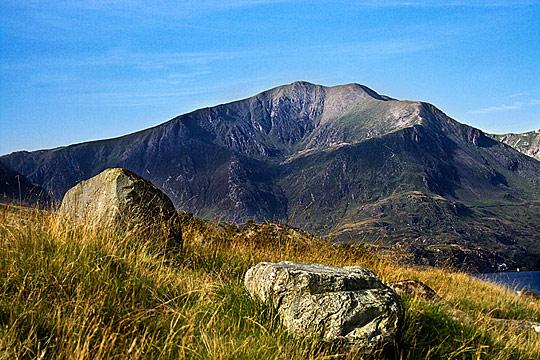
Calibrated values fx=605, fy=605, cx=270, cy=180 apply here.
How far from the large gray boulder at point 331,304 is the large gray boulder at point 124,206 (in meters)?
3.52

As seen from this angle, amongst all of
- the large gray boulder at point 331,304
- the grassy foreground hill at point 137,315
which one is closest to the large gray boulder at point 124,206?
the grassy foreground hill at point 137,315

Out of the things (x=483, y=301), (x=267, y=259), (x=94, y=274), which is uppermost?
(x=94, y=274)

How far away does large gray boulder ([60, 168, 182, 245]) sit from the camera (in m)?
10.8

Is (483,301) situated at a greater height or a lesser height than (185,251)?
lesser

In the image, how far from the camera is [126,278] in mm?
7426

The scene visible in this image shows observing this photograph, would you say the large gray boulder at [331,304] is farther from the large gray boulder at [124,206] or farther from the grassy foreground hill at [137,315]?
the large gray boulder at [124,206]

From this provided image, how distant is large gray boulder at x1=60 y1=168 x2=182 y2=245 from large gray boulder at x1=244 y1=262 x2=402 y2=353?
3521 mm

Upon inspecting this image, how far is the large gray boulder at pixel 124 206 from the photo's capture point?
10.8 metres

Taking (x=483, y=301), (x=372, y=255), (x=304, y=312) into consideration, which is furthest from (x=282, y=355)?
(x=372, y=255)

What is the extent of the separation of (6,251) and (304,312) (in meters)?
3.55

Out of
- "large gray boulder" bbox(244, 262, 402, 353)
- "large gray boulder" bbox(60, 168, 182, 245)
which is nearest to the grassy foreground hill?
"large gray boulder" bbox(244, 262, 402, 353)

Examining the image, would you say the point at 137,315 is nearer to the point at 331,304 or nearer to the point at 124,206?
the point at 331,304

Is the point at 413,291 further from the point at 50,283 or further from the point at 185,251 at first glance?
the point at 50,283

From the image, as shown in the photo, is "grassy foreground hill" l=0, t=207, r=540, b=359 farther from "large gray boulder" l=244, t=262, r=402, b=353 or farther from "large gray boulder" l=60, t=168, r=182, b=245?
"large gray boulder" l=60, t=168, r=182, b=245
